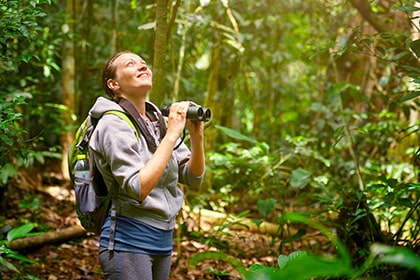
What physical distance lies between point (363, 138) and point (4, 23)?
435 cm

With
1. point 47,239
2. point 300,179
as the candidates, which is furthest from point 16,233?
point 300,179

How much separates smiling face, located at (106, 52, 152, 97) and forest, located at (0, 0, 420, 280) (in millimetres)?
752

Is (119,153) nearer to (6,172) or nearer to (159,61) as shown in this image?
(159,61)

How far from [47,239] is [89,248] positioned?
1.32 ft

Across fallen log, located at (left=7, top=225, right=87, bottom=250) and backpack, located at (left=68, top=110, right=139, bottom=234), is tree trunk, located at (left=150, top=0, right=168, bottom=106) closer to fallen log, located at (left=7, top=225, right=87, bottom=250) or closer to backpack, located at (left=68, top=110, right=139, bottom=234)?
backpack, located at (left=68, top=110, right=139, bottom=234)

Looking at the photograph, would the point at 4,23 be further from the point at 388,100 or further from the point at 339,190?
the point at 388,100

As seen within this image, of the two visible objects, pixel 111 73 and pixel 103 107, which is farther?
pixel 111 73

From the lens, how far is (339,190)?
3736 mm

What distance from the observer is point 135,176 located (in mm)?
1965

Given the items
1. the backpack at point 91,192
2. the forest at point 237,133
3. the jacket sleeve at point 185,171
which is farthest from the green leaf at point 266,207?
the backpack at point 91,192

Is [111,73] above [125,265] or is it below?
above

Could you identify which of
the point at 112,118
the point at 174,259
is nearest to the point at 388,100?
the point at 174,259

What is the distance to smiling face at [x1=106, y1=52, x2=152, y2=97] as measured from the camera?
7.25 ft

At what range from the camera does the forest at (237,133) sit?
3.23 m
